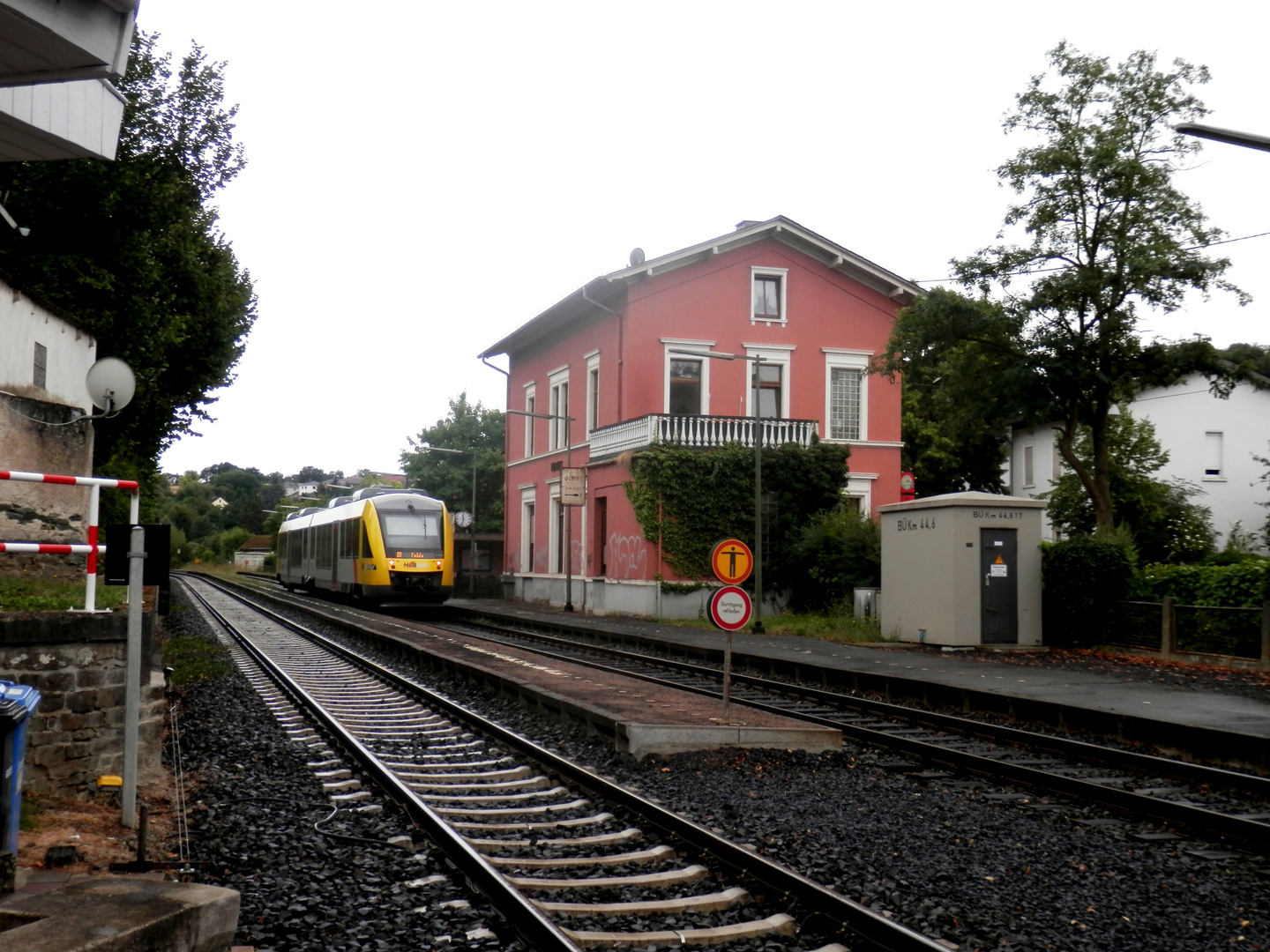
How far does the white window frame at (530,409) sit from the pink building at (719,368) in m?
5.80

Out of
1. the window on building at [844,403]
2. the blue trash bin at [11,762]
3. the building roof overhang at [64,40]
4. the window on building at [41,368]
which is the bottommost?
the blue trash bin at [11,762]

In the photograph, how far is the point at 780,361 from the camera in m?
34.0

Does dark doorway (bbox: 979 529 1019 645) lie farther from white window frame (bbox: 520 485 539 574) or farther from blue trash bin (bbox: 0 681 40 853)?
white window frame (bbox: 520 485 539 574)

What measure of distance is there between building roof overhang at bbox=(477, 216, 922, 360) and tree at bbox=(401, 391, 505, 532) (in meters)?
39.4

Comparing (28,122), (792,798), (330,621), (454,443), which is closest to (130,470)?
(330,621)

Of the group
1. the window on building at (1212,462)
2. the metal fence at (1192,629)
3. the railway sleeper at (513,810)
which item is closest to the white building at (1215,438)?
the window on building at (1212,462)

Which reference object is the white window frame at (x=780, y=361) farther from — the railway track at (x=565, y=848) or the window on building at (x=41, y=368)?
the railway track at (x=565, y=848)

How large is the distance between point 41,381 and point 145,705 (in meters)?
8.69

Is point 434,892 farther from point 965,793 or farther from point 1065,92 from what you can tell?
point 1065,92

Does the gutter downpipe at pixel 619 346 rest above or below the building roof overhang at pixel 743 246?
below

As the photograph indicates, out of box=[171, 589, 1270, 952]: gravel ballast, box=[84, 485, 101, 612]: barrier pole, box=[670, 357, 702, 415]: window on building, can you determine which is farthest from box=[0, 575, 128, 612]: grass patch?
box=[670, 357, 702, 415]: window on building

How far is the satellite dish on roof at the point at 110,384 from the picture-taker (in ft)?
28.1

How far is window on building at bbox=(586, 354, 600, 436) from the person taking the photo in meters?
35.6

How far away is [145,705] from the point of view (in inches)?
328
